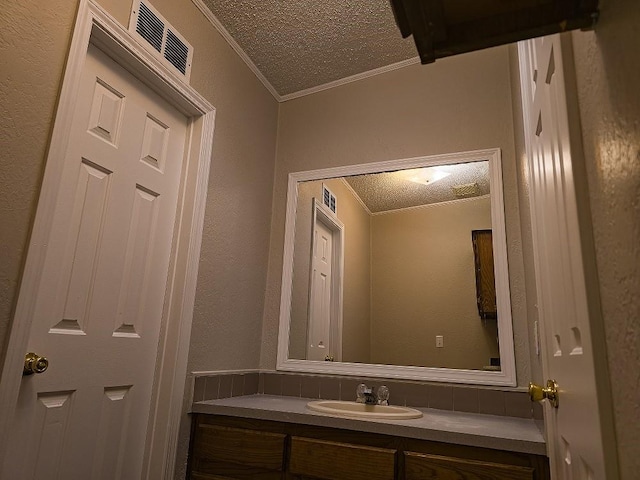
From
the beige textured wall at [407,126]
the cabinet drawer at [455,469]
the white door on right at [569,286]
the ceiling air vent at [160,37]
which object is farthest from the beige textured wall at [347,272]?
the white door on right at [569,286]

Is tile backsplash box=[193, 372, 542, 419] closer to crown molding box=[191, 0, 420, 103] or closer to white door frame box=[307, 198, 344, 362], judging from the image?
white door frame box=[307, 198, 344, 362]

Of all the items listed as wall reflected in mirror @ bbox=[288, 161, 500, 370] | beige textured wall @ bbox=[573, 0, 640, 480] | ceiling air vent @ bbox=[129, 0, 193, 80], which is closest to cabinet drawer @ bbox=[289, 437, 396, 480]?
wall reflected in mirror @ bbox=[288, 161, 500, 370]

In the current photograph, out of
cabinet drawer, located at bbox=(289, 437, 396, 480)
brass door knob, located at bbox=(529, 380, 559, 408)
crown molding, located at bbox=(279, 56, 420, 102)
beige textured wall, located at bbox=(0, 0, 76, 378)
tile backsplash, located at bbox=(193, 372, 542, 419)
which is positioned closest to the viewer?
brass door knob, located at bbox=(529, 380, 559, 408)

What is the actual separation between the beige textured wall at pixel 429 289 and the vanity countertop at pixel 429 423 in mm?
292

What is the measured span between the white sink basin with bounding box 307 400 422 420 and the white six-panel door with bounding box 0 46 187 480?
0.74m

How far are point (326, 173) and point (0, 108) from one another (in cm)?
165

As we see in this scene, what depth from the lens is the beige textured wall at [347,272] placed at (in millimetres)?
2330

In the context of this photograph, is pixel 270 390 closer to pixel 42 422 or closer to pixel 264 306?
pixel 264 306

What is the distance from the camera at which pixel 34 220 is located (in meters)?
1.27

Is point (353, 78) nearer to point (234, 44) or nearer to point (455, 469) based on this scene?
point (234, 44)

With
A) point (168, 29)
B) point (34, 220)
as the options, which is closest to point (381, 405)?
point (34, 220)

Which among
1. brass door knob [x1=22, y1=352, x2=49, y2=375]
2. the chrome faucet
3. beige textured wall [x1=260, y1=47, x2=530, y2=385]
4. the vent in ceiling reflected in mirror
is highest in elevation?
beige textured wall [x1=260, y1=47, x2=530, y2=385]

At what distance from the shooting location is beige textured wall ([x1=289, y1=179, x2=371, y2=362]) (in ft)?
7.64

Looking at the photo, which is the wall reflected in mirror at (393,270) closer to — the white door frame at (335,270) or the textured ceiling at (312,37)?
the white door frame at (335,270)
